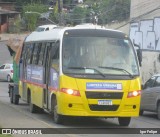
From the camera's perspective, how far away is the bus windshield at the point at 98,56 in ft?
51.2

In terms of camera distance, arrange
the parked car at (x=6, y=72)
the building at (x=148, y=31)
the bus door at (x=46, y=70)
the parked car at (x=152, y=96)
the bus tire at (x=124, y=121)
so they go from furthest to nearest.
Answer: the parked car at (x=6, y=72)
the building at (x=148, y=31)
the parked car at (x=152, y=96)
the bus door at (x=46, y=70)
the bus tire at (x=124, y=121)

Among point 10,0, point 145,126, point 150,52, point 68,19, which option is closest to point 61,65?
point 145,126

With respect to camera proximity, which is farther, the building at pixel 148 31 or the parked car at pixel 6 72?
the parked car at pixel 6 72

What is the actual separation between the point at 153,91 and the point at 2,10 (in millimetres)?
59936

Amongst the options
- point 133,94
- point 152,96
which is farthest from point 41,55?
point 152,96

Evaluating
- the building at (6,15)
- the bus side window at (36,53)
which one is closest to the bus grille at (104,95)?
the bus side window at (36,53)

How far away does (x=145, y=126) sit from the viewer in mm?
17281

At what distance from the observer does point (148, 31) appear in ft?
120

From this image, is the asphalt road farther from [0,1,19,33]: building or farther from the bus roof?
[0,1,19,33]: building

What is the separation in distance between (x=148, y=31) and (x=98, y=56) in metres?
21.2

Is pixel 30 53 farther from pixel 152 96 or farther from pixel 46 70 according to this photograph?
pixel 152 96

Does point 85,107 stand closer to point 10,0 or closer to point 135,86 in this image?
point 135,86

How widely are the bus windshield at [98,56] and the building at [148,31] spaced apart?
64.9 ft

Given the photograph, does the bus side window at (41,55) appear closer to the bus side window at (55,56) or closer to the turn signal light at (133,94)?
the bus side window at (55,56)
